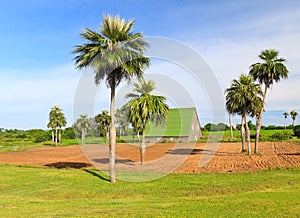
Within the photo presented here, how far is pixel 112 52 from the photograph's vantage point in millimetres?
16391

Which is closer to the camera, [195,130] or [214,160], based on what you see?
[214,160]

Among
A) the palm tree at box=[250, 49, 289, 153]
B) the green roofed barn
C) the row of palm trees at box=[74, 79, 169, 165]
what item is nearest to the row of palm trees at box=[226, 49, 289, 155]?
the palm tree at box=[250, 49, 289, 153]

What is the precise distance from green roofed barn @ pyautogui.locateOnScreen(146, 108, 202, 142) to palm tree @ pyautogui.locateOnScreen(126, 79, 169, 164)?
46342 millimetres

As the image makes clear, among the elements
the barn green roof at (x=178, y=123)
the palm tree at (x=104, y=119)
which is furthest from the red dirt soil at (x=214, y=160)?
the palm tree at (x=104, y=119)

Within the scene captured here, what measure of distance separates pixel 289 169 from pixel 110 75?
48.8ft

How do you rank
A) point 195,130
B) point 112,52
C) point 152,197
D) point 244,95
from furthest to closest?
point 195,130 → point 244,95 → point 112,52 → point 152,197

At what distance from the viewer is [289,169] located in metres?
21.6

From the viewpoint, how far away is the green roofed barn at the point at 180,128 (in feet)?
245

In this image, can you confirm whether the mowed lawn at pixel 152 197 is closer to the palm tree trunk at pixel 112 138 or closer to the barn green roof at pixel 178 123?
the palm tree trunk at pixel 112 138

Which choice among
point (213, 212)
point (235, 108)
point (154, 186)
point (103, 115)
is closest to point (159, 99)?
point (154, 186)

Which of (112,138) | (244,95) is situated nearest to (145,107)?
(112,138)

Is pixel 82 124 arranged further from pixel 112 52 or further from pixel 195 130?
pixel 112 52

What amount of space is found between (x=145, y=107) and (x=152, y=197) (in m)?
12.0

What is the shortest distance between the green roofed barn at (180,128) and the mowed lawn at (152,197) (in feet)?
176
